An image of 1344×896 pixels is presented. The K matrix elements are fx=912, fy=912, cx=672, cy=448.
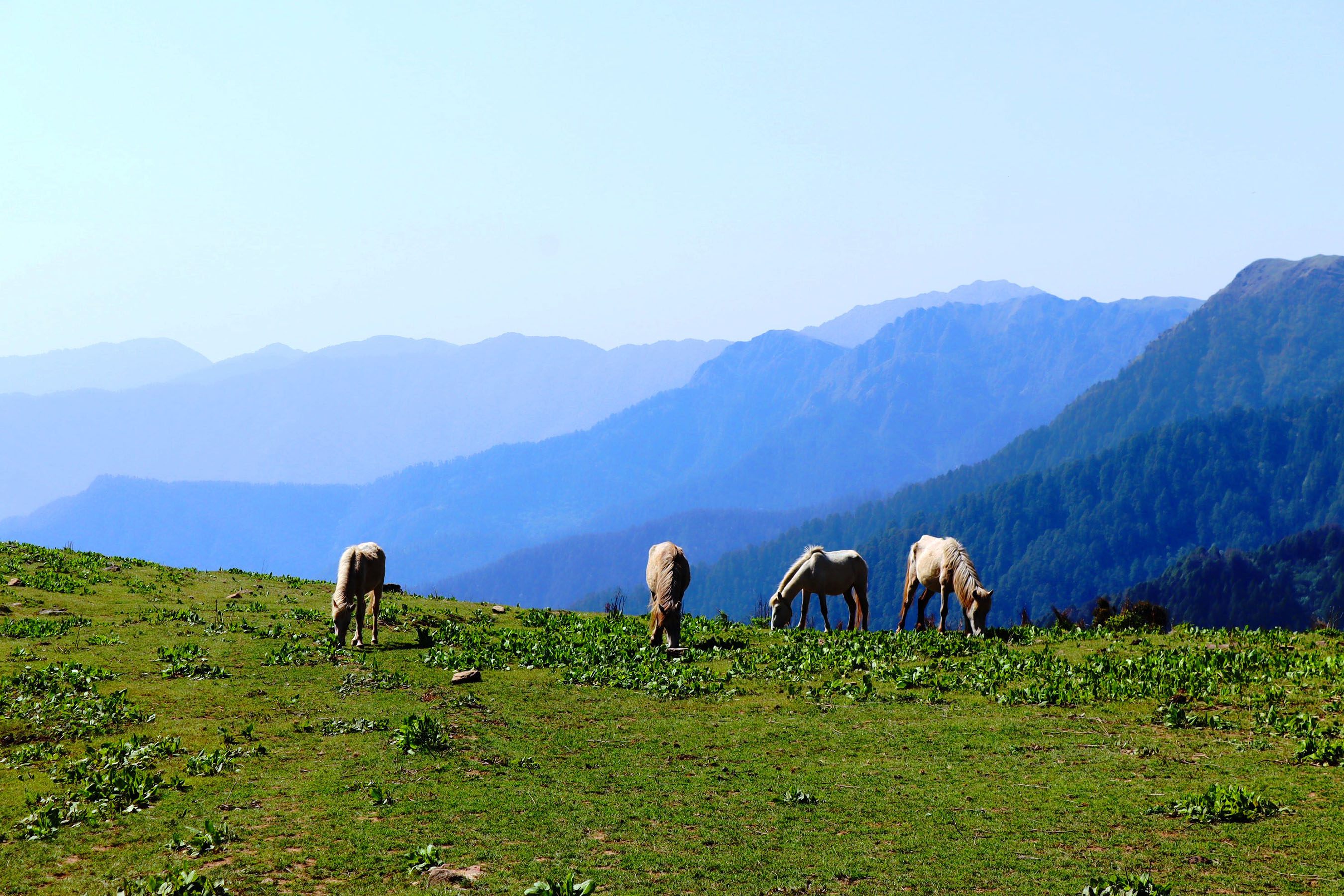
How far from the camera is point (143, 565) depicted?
41469 mm

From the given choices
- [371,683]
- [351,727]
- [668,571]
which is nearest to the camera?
[351,727]

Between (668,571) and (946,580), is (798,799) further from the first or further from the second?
(946,580)

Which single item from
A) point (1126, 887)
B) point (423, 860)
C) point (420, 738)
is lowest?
point (1126, 887)

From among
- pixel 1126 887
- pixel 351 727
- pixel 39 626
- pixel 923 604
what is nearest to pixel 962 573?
pixel 923 604

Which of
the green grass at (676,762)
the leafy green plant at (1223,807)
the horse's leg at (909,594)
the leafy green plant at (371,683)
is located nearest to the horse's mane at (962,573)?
the green grass at (676,762)

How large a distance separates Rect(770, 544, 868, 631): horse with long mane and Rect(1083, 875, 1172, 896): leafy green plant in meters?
22.1

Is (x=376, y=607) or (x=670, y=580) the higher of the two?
(x=670, y=580)

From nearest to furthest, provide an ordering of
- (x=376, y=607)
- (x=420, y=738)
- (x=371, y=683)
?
(x=420, y=738) → (x=371, y=683) → (x=376, y=607)

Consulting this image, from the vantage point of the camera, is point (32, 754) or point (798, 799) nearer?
point (798, 799)

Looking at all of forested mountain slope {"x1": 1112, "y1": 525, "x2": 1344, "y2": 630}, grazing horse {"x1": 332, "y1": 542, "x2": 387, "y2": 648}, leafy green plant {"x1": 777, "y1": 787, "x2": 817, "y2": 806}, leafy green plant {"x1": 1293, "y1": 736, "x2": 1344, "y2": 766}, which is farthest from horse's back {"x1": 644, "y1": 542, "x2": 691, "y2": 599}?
forested mountain slope {"x1": 1112, "y1": 525, "x2": 1344, "y2": 630}

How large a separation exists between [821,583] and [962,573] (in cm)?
584

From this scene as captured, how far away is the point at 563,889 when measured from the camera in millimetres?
10258

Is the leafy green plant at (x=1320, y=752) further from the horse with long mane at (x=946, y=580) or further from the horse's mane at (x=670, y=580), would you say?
the horse's mane at (x=670, y=580)

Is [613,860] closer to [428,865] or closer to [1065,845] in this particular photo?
[428,865]
